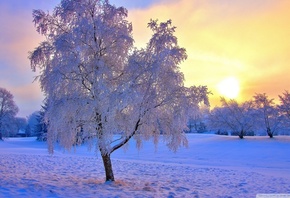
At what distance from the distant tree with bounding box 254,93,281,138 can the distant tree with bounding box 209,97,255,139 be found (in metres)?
1.11

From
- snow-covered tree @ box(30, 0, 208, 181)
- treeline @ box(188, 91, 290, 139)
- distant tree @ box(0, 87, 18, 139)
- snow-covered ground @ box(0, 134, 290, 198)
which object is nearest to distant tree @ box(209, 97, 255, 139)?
treeline @ box(188, 91, 290, 139)

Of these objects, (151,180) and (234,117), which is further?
(234,117)

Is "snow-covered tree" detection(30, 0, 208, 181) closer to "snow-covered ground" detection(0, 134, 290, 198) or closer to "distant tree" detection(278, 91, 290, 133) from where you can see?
"snow-covered ground" detection(0, 134, 290, 198)

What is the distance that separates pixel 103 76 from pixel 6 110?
137ft

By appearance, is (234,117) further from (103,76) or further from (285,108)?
(103,76)

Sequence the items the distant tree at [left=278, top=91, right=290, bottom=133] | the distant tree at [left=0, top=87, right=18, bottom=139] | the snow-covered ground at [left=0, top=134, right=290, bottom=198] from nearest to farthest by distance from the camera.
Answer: the snow-covered ground at [left=0, top=134, right=290, bottom=198], the distant tree at [left=278, top=91, right=290, bottom=133], the distant tree at [left=0, top=87, right=18, bottom=139]

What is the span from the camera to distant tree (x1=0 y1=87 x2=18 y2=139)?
4312cm

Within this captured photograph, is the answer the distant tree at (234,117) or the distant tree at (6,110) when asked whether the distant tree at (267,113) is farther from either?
the distant tree at (6,110)

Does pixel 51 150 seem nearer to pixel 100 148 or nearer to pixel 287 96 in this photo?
pixel 100 148

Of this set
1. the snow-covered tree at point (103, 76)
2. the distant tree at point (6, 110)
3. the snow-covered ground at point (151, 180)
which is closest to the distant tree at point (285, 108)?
the snow-covered ground at point (151, 180)

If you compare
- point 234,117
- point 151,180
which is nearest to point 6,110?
point 234,117

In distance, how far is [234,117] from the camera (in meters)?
36.8

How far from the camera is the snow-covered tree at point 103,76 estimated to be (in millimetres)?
8461

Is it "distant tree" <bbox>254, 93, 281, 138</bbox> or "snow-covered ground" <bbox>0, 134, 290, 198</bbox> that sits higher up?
"distant tree" <bbox>254, 93, 281, 138</bbox>
